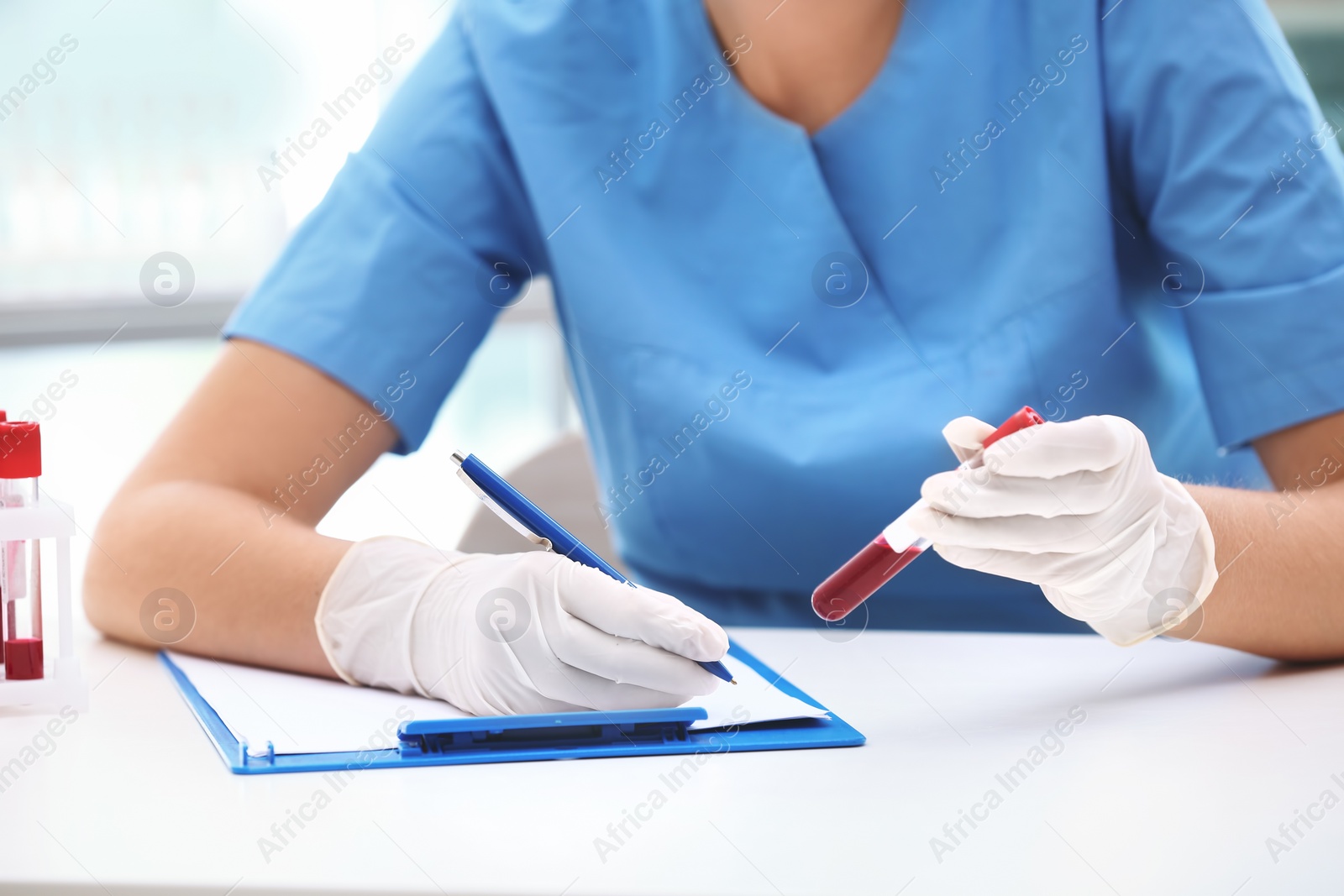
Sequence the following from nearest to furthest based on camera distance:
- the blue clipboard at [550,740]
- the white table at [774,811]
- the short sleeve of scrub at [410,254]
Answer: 1. the white table at [774,811]
2. the blue clipboard at [550,740]
3. the short sleeve of scrub at [410,254]

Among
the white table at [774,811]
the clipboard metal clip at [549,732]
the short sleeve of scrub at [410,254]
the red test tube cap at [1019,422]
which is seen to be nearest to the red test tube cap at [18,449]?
the white table at [774,811]

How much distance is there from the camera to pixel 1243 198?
0.81 meters

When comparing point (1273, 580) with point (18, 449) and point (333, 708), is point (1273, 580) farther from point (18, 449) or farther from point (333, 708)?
point (18, 449)

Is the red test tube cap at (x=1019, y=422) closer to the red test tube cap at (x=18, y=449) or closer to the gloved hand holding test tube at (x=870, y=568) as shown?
the gloved hand holding test tube at (x=870, y=568)

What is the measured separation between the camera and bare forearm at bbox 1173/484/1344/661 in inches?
26.3

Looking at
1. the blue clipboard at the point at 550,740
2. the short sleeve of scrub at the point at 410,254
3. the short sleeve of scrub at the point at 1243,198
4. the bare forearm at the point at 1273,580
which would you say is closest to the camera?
the blue clipboard at the point at 550,740

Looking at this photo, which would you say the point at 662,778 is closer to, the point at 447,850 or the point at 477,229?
the point at 447,850

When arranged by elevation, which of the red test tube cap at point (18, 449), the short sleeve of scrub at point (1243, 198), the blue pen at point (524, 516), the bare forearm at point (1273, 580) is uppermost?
the red test tube cap at point (18, 449)

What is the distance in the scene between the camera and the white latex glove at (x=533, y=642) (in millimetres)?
577

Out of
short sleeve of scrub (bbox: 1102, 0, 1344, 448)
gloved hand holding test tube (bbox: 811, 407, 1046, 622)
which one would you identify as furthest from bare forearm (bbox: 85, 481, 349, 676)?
short sleeve of scrub (bbox: 1102, 0, 1344, 448)

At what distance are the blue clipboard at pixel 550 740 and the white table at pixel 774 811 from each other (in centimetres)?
1

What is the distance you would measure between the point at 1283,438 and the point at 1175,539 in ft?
0.82

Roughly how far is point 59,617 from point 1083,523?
548 mm

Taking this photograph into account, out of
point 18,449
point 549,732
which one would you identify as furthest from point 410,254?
point 549,732
